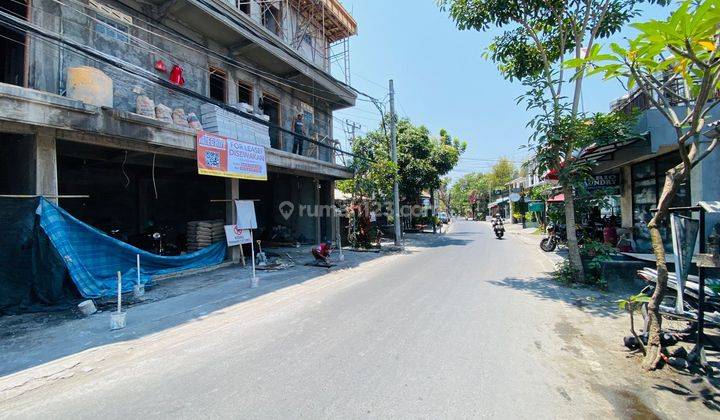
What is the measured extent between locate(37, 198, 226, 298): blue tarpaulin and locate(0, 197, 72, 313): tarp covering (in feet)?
0.51

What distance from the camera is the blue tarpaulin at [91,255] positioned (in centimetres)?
642

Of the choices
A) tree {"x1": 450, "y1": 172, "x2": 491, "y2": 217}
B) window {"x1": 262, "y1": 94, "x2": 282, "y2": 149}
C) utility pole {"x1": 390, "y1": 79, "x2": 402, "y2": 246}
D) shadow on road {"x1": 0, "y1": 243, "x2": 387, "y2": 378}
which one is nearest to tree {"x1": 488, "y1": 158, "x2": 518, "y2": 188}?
tree {"x1": 450, "y1": 172, "x2": 491, "y2": 217}

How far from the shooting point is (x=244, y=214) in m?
11.4

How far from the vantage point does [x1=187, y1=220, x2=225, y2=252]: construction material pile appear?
11.4 m

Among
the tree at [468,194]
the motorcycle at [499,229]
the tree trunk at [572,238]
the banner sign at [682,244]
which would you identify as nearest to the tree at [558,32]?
the tree trunk at [572,238]

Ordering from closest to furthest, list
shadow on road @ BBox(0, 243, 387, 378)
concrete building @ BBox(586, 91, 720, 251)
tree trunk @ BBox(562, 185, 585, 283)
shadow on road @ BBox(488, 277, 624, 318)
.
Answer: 1. shadow on road @ BBox(0, 243, 387, 378)
2. shadow on road @ BBox(488, 277, 624, 318)
3. concrete building @ BBox(586, 91, 720, 251)
4. tree trunk @ BBox(562, 185, 585, 283)

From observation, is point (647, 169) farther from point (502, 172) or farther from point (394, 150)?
point (502, 172)

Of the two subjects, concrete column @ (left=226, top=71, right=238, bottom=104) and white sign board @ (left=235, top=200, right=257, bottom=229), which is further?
concrete column @ (left=226, top=71, right=238, bottom=104)

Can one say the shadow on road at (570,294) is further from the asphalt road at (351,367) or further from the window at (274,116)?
the window at (274,116)

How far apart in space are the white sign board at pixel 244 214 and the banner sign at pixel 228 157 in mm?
1008

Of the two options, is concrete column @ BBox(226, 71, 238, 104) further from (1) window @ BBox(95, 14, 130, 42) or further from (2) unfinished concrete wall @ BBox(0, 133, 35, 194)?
(2) unfinished concrete wall @ BBox(0, 133, 35, 194)

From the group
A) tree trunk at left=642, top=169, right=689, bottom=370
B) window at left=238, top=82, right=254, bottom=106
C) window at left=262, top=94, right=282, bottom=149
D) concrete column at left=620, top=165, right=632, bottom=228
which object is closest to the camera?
tree trunk at left=642, top=169, right=689, bottom=370

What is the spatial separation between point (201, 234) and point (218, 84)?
5.45 m

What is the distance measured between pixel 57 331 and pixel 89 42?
685 centimetres
